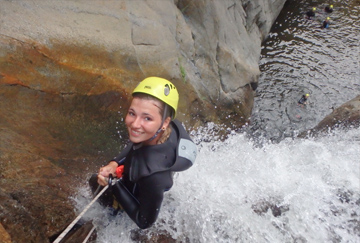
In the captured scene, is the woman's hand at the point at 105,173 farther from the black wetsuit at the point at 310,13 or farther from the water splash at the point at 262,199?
the black wetsuit at the point at 310,13

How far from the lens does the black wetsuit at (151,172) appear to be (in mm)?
2143

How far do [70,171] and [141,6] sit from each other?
2.83 m

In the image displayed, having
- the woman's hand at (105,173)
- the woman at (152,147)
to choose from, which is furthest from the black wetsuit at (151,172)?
the woman's hand at (105,173)

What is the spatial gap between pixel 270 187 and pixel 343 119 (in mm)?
Answer: 2880

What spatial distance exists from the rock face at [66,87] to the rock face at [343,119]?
2757mm

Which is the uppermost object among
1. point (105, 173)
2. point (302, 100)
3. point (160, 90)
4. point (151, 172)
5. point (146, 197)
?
point (160, 90)

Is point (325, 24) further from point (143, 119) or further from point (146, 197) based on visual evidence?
point (146, 197)

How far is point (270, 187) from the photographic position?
419 cm

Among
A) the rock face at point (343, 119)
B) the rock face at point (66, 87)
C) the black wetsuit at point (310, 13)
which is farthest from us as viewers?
the black wetsuit at point (310, 13)

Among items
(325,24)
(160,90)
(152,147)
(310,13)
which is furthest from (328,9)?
(152,147)

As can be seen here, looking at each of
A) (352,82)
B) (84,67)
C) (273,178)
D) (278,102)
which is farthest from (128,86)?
(352,82)

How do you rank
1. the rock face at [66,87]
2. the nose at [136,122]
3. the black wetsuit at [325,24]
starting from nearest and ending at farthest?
the nose at [136,122]
the rock face at [66,87]
the black wetsuit at [325,24]

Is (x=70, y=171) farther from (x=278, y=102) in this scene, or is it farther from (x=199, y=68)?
(x=278, y=102)

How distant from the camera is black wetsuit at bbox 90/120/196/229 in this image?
2143mm
